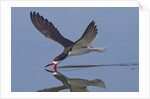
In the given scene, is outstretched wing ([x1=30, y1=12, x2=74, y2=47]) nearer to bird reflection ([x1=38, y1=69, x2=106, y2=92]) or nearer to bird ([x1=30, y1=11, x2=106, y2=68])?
bird ([x1=30, y1=11, x2=106, y2=68])

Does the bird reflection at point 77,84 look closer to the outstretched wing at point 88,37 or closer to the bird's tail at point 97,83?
the bird's tail at point 97,83

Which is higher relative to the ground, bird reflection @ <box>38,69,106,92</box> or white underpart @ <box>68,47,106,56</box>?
white underpart @ <box>68,47,106,56</box>

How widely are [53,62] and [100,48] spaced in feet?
1.59

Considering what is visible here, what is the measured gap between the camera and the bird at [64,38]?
3604mm

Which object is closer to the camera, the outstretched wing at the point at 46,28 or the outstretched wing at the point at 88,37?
the outstretched wing at the point at 88,37

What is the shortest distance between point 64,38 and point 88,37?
53 centimetres

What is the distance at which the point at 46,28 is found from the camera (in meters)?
4.26

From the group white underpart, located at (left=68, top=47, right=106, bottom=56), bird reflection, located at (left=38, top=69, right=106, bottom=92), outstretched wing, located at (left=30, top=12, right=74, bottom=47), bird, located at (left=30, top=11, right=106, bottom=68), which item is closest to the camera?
bird reflection, located at (left=38, top=69, right=106, bottom=92)

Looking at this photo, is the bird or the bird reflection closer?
the bird reflection

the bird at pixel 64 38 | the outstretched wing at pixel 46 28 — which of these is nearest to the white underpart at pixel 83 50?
the bird at pixel 64 38

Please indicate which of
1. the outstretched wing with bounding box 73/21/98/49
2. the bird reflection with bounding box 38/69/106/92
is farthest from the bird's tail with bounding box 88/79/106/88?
the outstretched wing with bounding box 73/21/98/49

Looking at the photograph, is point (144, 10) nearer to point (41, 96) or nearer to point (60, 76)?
point (60, 76)

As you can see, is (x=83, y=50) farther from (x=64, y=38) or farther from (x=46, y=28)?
(x=46, y=28)

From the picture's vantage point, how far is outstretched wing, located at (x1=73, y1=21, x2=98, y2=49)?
3559 millimetres
